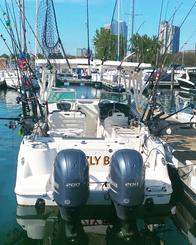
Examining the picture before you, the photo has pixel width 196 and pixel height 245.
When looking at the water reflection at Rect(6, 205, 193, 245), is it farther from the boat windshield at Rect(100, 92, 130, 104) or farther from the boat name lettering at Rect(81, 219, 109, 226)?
the boat windshield at Rect(100, 92, 130, 104)

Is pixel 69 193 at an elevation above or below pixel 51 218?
above

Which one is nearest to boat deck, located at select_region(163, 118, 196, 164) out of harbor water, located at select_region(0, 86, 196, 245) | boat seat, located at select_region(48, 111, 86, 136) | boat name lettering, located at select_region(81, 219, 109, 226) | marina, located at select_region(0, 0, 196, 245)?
marina, located at select_region(0, 0, 196, 245)

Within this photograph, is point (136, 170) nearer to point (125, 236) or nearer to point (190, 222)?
point (125, 236)

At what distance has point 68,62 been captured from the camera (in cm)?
1438

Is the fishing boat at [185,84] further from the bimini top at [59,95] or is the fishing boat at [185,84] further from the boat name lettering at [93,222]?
the boat name lettering at [93,222]

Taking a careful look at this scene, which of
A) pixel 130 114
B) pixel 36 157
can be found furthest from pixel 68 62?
pixel 36 157

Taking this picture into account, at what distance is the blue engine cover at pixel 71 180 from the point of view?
688cm

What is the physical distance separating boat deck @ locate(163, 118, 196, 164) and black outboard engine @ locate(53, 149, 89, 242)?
451cm

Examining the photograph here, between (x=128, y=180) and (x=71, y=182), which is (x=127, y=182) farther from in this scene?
(x=71, y=182)

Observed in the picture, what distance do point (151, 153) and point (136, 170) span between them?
2021mm

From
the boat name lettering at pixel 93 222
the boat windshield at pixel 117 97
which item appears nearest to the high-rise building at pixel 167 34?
the boat windshield at pixel 117 97

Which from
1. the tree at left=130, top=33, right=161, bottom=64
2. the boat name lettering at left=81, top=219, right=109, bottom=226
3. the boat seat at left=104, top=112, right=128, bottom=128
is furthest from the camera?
the tree at left=130, top=33, right=161, bottom=64

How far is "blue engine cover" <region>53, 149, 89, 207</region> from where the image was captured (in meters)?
6.88

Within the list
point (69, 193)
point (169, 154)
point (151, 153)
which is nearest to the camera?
point (69, 193)
